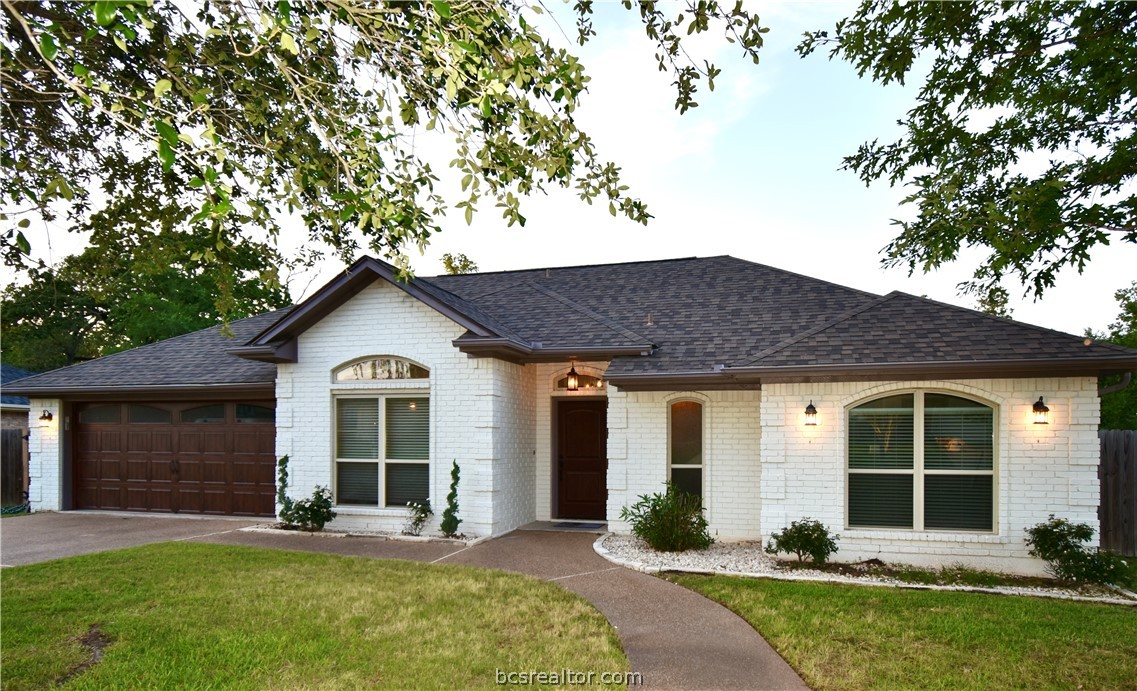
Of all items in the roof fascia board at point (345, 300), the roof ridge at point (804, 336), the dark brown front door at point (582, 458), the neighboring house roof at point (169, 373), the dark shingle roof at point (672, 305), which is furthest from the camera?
the neighboring house roof at point (169, 373)

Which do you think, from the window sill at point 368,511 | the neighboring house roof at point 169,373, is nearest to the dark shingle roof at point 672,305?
the window sill at point 368,511

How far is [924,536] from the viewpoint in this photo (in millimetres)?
8742

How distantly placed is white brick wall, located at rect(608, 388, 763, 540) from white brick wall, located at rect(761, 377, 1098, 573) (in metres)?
1.25

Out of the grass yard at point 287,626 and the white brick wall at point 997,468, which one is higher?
the white brick wall at point 997,468

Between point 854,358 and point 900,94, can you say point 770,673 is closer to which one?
point 854,358

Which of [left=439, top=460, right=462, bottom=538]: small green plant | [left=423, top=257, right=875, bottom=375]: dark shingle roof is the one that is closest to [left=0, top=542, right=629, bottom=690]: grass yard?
[left=439, top=460, right=462, bottom=538]: small green plant

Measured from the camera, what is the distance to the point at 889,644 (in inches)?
230

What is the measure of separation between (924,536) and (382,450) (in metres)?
8.40

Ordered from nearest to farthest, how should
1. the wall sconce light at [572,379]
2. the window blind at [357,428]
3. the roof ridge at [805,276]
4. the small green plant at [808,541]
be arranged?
the small green plant at [808,541] < the window blind at [357,428] < the wall sconce light at [572,379] < the roof ridge at [805,276]

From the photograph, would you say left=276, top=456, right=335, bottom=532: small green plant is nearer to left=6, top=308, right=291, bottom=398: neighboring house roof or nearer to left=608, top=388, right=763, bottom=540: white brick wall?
left=6, top=308, right=291, bottom=398: neighboring house roof

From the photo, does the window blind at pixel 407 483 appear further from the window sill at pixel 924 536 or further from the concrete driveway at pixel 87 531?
the window sill at pixel 924 536

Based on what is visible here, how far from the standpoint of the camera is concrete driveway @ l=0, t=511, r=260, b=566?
9898mm

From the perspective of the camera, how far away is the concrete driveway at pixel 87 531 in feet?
32.5

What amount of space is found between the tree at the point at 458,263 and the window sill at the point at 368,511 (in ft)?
69.2
